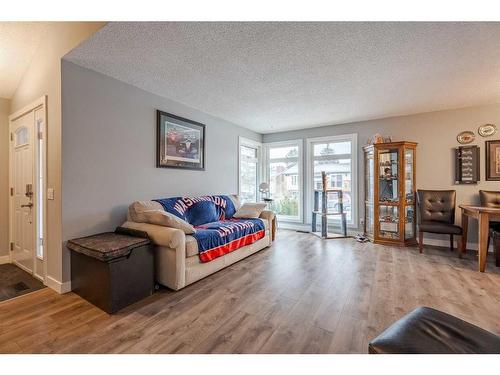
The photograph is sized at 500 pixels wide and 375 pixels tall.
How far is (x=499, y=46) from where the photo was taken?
6.99 ft

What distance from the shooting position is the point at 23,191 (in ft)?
9.64

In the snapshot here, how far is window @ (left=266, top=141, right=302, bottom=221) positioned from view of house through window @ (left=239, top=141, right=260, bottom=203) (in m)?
0.35

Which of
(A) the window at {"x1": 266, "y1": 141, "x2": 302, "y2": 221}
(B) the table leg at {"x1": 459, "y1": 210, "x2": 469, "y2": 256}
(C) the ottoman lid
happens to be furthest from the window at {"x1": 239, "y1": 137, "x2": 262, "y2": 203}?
(B) the table leg at {"x1": 459, "y1": 210, "x2": 469, "y2": 256}

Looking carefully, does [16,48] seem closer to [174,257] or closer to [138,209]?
[138,209]

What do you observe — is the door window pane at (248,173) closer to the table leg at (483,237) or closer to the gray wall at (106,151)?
the gray wall at (106,151)

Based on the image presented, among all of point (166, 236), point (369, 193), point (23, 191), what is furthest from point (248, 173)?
point (23, 191)

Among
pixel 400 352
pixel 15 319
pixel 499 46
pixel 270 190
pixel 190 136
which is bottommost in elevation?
pixel 15 319

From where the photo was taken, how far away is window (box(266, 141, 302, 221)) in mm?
5484

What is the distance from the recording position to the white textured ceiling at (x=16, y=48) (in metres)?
2.38

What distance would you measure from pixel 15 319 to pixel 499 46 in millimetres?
4887

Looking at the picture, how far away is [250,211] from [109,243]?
7.34ft

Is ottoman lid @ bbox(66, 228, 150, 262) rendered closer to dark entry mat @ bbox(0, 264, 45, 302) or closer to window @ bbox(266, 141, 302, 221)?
dark entry mat @ bbox(0, 264, 45, 302)
